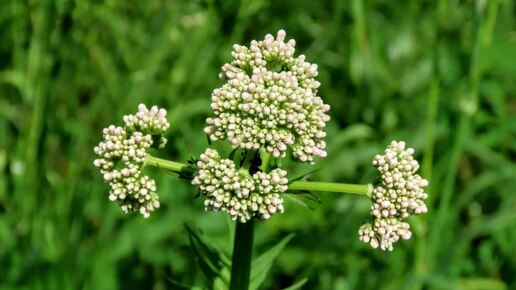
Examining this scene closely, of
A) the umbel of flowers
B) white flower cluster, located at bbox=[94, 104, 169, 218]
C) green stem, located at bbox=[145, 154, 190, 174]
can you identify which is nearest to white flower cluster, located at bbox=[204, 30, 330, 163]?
the umbel of flowers

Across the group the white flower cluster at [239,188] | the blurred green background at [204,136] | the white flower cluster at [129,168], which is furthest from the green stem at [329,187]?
the blurred green background at [204,136]

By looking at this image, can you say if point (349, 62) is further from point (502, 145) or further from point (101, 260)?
point (101, 260)

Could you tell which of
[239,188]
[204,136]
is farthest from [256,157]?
[204,136]

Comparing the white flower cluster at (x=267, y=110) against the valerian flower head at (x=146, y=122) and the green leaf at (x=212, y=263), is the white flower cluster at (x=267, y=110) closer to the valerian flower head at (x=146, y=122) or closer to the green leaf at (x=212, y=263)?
the valerian flower head at (x=146, y=122)

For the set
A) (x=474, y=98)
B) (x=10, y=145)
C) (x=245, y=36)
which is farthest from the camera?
(x=245, y=36)

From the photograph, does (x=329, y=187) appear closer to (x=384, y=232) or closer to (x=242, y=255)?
(x=384, y=232)

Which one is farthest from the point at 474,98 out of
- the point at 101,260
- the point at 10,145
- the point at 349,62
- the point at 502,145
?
the point at 10,145
